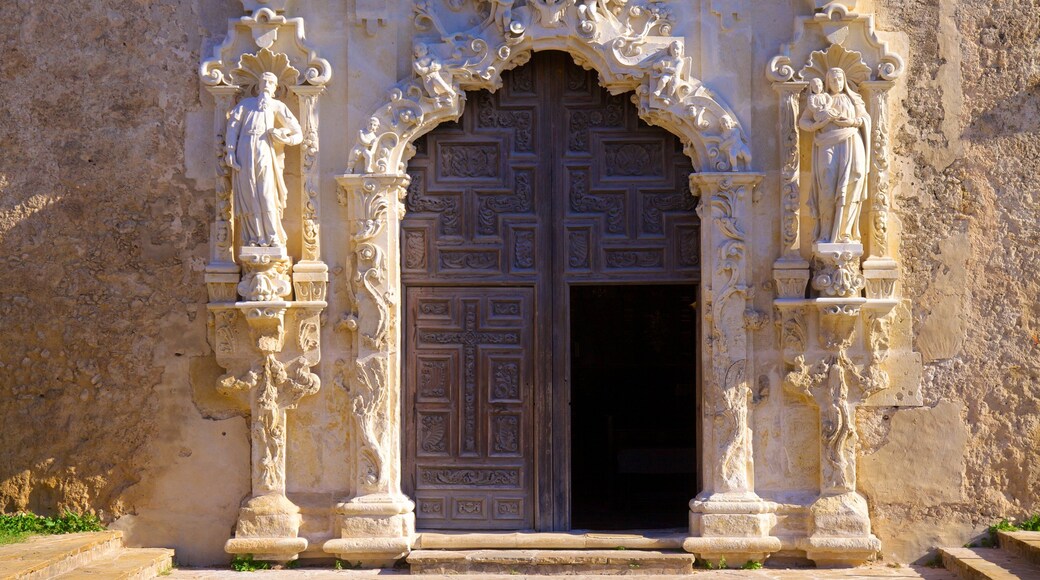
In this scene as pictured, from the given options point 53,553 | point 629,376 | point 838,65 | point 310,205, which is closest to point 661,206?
point 838,65

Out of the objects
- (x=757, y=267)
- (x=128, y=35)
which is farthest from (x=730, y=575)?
(x=128, y=35)

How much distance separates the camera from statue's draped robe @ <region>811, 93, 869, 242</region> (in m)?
7.44

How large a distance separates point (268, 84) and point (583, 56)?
1.91 meters

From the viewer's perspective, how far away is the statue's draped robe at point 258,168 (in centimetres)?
750

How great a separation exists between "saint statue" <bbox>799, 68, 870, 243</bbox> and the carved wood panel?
6.18 ft

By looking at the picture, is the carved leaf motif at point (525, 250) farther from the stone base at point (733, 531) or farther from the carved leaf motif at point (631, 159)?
the stone base at point (733, 531)

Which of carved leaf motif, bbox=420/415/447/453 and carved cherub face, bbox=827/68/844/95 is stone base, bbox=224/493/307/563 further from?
carved cherub face, bbox=827/68/844/95

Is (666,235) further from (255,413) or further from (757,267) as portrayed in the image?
(255,413)

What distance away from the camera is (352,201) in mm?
7707

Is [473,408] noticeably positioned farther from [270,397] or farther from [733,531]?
[733,531]

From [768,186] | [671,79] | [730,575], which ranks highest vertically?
[671,79]

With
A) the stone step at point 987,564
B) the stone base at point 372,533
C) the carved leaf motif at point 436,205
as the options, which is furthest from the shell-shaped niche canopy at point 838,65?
the stone base at point 372,533

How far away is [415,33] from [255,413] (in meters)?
2.51

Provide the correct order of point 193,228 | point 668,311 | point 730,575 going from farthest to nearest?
point 668,311
point 193,228
point 730,575
